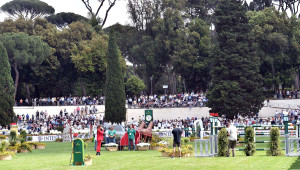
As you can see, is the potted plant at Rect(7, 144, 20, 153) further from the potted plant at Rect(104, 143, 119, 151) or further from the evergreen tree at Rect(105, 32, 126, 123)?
the evergreen tree at Rect(105, 32, 126, 123)

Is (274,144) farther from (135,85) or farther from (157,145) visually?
(135,85)

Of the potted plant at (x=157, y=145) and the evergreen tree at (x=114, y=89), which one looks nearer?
the potted plant at (x=157, y=145)

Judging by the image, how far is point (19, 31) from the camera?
246 ft

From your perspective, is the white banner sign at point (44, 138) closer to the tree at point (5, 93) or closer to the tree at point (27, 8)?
the tree at point (5, 93)

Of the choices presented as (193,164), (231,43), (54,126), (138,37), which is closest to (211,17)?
(138,37)

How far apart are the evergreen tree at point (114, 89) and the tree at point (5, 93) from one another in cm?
1070

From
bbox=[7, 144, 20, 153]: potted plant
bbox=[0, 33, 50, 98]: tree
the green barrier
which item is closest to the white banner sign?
bbox=[7, 144, 20, 153]: potted plant

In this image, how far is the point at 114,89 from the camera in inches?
2333

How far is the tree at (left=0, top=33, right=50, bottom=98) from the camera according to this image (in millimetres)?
68562

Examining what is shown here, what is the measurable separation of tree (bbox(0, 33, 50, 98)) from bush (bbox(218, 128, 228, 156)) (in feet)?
161

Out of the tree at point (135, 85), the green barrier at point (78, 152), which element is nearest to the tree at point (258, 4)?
the tree at point (135, 85)

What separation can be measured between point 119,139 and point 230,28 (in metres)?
26.5

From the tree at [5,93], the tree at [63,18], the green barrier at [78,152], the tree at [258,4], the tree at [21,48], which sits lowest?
the green barrier at [78,152]

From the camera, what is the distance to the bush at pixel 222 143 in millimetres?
23422
